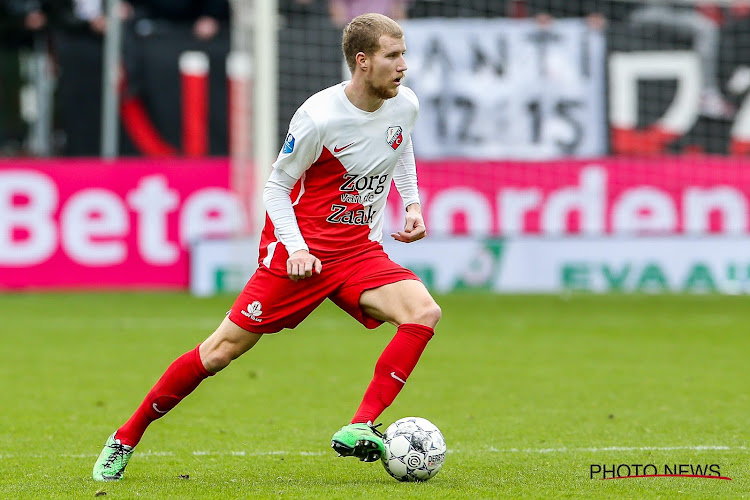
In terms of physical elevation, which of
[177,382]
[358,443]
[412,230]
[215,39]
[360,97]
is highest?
[215,39]

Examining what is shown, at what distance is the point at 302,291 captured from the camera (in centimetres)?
595

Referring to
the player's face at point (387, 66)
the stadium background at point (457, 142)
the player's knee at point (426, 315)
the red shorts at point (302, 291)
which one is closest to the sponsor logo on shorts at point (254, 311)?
the red shorts at point (302, 291)

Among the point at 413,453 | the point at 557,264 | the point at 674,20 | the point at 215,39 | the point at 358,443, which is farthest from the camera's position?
the point at 674,20

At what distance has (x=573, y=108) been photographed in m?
18.3

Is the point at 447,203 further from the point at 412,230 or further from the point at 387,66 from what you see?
the point at 387,66

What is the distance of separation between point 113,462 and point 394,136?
1.84 metres

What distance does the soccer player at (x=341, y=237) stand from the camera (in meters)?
5.78

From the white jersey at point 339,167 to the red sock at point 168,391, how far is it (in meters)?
0.54

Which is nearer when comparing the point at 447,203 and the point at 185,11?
the point at 447,203

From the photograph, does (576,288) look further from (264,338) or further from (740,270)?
(264,338)

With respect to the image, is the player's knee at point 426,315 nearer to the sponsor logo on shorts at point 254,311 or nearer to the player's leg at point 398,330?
the player's leg at point 398,330

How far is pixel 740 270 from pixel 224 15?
24.9 feet

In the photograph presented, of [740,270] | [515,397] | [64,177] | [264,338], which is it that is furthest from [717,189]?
[515,397]

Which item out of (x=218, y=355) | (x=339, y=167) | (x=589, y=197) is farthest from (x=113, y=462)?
(x=589, y=197)
